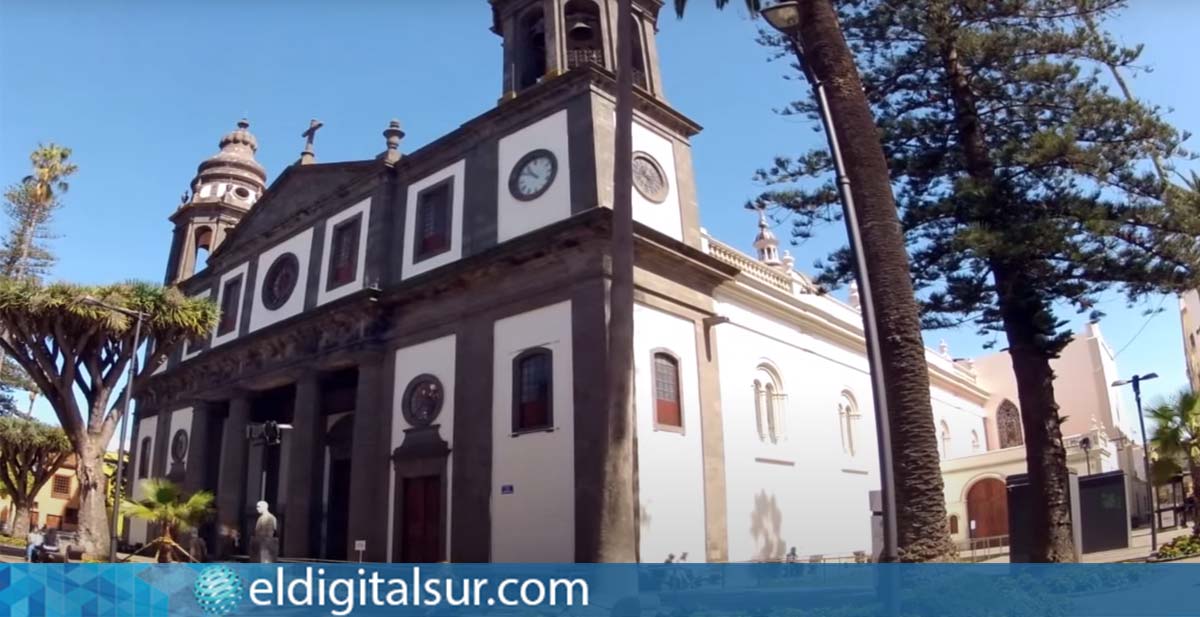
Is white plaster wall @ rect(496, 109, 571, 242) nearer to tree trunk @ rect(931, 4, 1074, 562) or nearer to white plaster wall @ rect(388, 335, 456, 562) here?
white plaster wall @ rect(388, 335, 456, 562)

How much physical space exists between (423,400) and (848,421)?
14267 mm

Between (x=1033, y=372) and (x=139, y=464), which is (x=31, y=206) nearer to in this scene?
(x=139, y=464)

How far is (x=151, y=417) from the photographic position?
36406mm

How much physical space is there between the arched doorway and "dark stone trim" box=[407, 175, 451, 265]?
23.4 metres

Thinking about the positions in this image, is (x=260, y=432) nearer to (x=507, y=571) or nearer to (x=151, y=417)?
(x=507, y=571)

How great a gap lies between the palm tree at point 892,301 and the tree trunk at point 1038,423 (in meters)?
5.32

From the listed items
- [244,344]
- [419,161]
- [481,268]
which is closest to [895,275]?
[481,268]

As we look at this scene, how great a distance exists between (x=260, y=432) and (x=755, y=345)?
13.1m

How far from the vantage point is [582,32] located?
79.5 feet

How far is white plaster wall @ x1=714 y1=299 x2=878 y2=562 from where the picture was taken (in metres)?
21.6

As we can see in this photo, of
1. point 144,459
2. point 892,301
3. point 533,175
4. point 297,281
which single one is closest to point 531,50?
point 533,175

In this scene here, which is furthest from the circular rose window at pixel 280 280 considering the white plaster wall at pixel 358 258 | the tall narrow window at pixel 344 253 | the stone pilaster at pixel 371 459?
the stone pilaster at pixel 371 459

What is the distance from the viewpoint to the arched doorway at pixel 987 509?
33.2 m

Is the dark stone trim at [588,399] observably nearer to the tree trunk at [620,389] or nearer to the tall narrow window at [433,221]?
the tree trunk at [620,389]
